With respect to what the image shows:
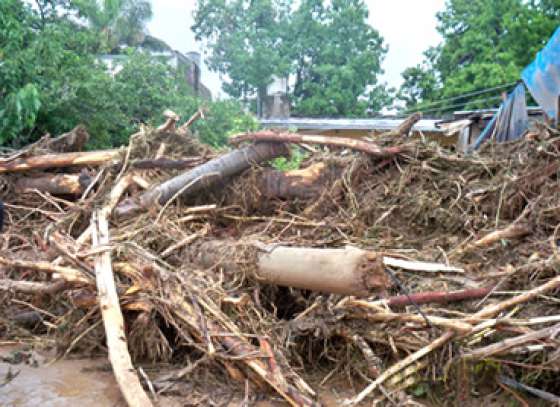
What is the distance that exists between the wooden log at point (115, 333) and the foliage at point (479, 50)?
1558cm

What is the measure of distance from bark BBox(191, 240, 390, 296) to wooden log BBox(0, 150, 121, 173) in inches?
91.9

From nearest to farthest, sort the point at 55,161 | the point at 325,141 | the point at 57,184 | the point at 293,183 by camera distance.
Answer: the point at 293,183 < the point at 325,141 < the point at 57,184 < the point at 55,161

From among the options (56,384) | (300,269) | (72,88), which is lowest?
(56,384)

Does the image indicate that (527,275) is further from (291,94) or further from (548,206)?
(291,94)

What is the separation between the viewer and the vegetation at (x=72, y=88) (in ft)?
23.5

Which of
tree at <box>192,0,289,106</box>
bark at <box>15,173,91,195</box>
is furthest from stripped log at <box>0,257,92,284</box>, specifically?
tree at <box>192,0,289,106</box>

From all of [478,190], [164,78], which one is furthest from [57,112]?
[478,190]

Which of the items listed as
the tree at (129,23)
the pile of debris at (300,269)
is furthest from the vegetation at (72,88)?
the tree at (129,23)

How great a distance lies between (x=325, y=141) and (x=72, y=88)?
558cm

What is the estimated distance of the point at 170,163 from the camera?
17.0ft

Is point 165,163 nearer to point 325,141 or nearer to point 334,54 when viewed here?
point 325,141

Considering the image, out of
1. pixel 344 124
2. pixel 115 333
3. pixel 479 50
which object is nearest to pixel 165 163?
pixel 115 333

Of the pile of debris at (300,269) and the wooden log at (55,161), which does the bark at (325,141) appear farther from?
the wooden log at (55,161)

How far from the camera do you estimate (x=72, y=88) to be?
885cm
